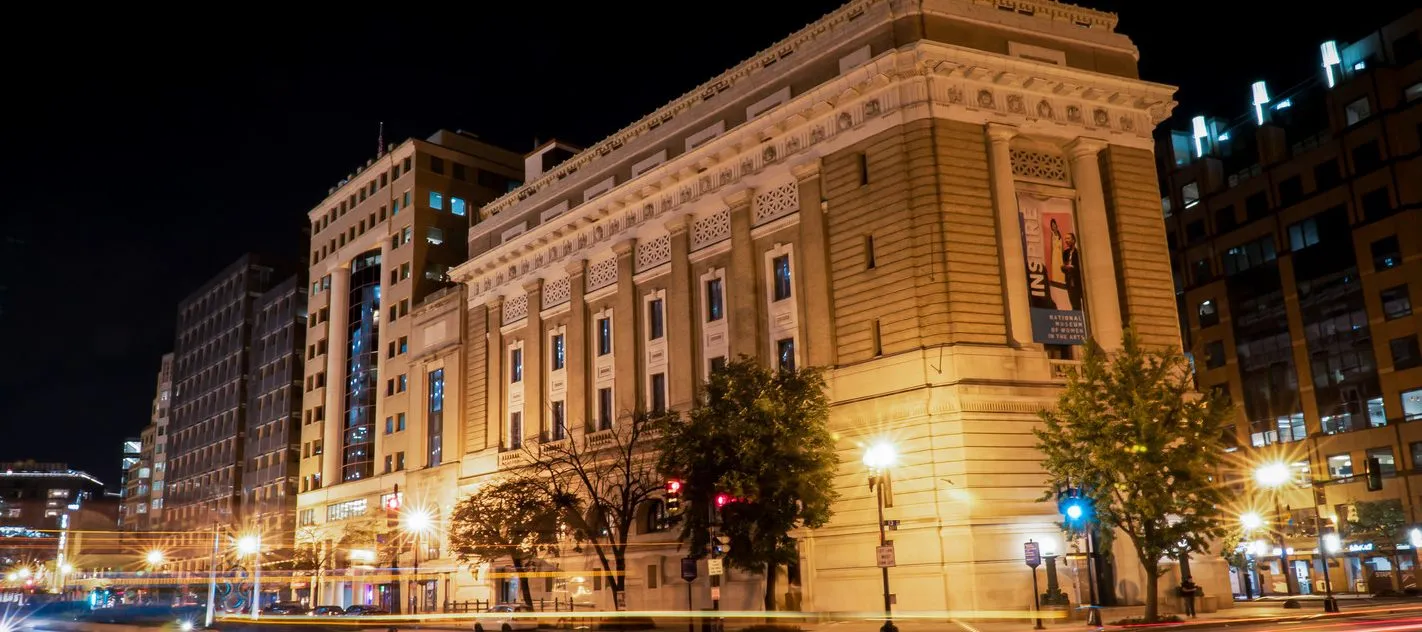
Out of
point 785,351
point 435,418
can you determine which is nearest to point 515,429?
point 435,418

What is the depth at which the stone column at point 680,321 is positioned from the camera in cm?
5769

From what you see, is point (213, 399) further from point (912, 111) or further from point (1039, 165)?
point (1039, 165)

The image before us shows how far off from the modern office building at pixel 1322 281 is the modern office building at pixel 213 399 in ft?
322

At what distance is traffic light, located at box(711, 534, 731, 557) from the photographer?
126ft

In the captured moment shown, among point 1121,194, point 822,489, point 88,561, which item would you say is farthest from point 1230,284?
point 88,561

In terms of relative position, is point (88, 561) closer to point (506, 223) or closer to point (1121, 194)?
point (506, 223)

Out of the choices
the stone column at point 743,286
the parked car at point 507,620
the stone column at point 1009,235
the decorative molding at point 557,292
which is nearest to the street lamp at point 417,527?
the parked car at point 507,620

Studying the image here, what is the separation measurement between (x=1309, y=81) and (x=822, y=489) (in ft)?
212

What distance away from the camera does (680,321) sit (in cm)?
5856

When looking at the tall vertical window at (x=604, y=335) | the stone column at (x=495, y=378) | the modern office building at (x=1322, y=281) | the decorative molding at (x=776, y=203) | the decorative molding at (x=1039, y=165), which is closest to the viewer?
the decorative molding at (x=1039, y=165)

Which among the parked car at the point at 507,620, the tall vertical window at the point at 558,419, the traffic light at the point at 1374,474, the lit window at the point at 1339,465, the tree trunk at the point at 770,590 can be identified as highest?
the tall vertical window at the point at 558,419

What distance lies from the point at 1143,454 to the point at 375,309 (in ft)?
241

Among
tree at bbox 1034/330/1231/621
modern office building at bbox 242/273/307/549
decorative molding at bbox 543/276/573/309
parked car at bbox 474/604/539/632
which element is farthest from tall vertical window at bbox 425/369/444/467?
tree at bbox 1034/330/1231/621

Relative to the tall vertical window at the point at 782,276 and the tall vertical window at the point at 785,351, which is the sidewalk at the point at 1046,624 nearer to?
the tall vertical window at the point at 785,351
